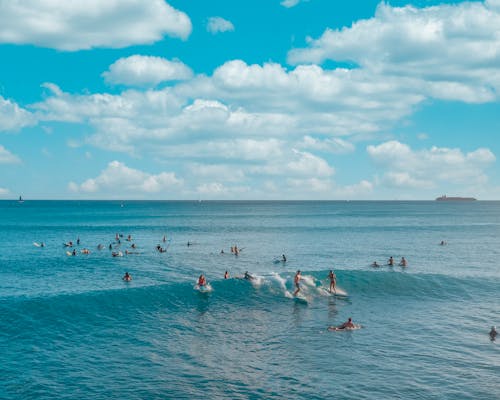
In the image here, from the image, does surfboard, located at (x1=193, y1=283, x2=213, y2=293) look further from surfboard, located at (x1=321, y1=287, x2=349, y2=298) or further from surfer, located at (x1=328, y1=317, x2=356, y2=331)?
surfer, located at (x1=328, y1=317, x2=356, y2=331)

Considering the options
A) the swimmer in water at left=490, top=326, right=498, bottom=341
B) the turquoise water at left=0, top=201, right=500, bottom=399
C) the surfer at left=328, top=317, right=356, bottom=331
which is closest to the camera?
the turquoise water at left=0, top=201, right=500, bottom=399

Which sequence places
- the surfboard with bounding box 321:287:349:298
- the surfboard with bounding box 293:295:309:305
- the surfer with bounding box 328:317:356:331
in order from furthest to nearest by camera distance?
the surfboard with bounding box 321:287:349:298 → the surfboard with bounding box 293:295:309:305 → the surfer with bounding box 328:317:356:331

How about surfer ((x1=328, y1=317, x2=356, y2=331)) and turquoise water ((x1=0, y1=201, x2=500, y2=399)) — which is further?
surfer ((x1=328, y1=317, x2=356, y2=331))

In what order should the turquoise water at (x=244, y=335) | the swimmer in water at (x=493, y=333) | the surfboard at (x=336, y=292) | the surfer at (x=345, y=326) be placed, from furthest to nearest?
the surfboard at (x=336, y=292)
the surfer at (x=345, y=326)
the swimmer in water at (x=493, y=333)
the turquoise water at (x=244, y=335)

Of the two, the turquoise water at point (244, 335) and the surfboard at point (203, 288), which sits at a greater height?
Answer: the surfboard at point (203, 288)

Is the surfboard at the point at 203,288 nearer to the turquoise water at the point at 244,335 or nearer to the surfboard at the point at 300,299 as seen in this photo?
the turquoise water at the point at 244,335

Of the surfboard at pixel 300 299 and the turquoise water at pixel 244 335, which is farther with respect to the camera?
the surfboard at pixel 300 299

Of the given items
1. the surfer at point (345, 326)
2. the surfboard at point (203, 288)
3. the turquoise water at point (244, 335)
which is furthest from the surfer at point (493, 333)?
the surfboard at point (203, 288)

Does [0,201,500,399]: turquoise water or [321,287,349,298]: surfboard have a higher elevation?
[321,287,349,298]: surfboard

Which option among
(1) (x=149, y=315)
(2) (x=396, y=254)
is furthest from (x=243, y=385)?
(2) (x=396, y=254)

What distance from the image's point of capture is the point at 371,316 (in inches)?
1253

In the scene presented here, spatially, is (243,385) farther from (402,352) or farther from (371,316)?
(371,316)

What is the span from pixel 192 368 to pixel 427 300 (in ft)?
77.8

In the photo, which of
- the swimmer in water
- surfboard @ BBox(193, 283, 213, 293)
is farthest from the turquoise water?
surfboard @ BBox(193, 283, 213, 293)
